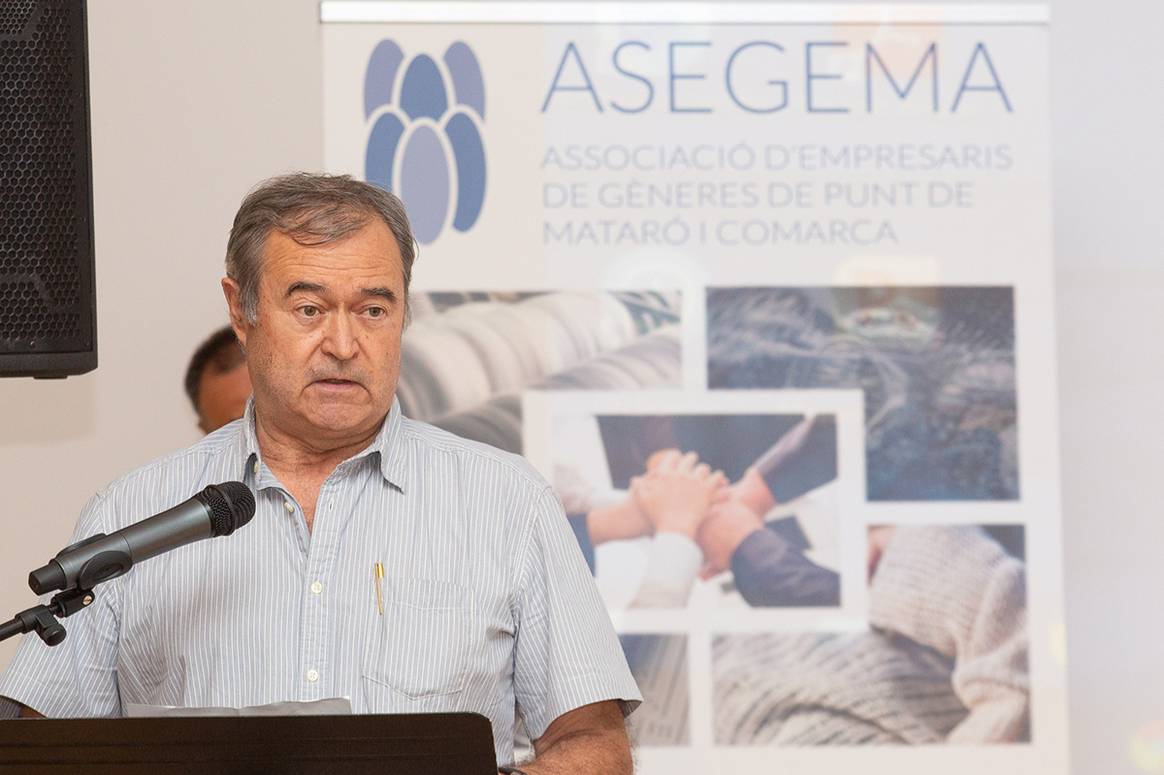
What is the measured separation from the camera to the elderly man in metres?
2.13

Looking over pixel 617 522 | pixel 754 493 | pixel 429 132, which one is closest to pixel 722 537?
pixel 754 493

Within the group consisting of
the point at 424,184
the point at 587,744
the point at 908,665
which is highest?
the point at 424,184

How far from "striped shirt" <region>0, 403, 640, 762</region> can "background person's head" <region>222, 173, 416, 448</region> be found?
0.09 meters

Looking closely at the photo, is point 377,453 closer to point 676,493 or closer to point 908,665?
point 676,493

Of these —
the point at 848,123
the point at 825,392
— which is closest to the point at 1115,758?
the point at 825,392

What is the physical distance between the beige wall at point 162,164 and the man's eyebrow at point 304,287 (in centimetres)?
181

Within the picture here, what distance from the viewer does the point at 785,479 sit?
3602mm

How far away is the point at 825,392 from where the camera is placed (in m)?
3.62

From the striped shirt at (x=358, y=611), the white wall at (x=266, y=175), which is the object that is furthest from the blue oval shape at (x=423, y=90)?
the striped shirt at (x=358, y=611)

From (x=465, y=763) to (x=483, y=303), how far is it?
6.92ft

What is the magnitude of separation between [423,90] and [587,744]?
1.98 meters

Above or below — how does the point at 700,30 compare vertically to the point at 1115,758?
above

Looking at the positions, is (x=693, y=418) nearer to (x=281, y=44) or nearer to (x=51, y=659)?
(x=281, y=44)

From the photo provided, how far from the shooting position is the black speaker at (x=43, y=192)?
193cm
